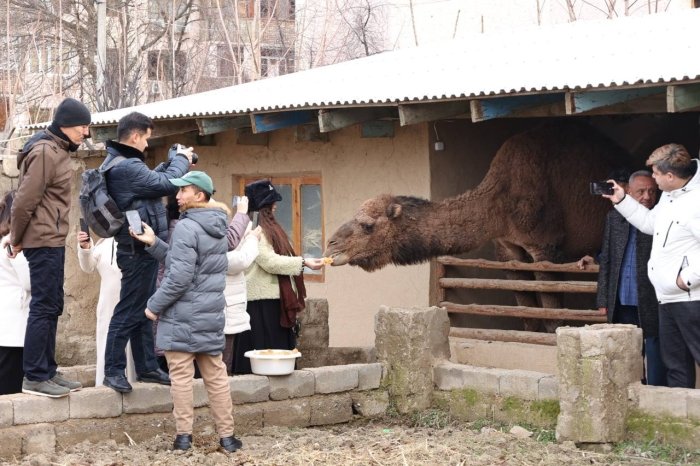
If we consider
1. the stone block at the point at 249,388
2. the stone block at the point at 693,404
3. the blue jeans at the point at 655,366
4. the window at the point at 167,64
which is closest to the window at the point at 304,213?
the stone block at the point at 249,388

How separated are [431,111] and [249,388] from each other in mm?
3139

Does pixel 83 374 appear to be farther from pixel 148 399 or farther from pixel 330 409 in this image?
pixel 330 409

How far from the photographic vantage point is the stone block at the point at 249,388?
874 cm

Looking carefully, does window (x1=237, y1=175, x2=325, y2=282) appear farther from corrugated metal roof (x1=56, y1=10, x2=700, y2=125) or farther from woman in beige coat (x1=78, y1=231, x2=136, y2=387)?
woman in beige coat (x1=78, y1=231, x2=136, y2=387)

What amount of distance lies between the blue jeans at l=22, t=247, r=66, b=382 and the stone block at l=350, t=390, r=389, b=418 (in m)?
2.47

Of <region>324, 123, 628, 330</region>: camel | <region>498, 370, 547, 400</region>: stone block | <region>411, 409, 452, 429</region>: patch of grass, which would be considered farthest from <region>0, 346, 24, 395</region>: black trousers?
<region>498, 370, 547, 400</region>: stone block

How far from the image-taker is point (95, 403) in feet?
26.6

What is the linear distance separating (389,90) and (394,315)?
2590 millimetres

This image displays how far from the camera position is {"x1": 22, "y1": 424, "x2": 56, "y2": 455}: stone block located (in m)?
7.80

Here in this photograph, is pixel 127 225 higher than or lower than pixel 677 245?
higher

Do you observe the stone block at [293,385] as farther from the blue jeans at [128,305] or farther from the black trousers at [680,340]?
the black trousers at [680,340]

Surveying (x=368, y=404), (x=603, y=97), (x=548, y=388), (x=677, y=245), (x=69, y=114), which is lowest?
(x=368, y=404)

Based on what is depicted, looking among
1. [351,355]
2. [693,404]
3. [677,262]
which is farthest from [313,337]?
[693,404]

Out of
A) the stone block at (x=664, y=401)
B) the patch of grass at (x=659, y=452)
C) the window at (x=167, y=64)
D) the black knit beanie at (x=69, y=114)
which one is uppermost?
the window at (x=167, y=64)
